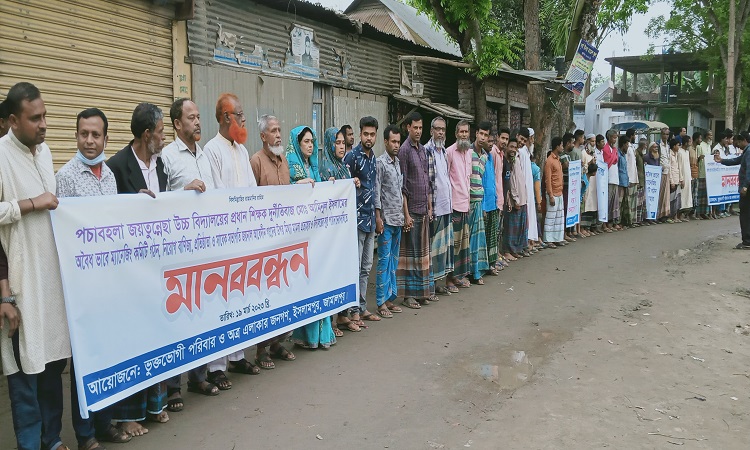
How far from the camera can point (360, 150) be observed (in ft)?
20.3

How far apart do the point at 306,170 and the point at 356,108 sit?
610 centimetres

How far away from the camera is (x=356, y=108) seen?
11.4 metres

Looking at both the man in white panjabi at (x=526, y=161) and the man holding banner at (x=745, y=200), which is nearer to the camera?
the man in white panjabi at (x=526, y=161)

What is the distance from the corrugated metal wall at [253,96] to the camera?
316 inches

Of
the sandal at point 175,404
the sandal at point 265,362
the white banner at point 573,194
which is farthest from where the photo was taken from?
the white banner at point 573,194

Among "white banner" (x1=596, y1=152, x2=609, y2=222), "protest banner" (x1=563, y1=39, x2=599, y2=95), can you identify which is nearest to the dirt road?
"white banner" (x1=596, y1=152, x2=609, y2=222)

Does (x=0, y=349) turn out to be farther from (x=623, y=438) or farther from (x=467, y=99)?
(x=467, y=99)

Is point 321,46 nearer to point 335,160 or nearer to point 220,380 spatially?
point 335,160

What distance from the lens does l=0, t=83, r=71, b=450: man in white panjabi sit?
3.18 metres

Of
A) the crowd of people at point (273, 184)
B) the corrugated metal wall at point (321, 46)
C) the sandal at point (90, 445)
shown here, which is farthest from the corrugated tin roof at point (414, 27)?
the sandal at point (90, 445)

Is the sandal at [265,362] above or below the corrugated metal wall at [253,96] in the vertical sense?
below

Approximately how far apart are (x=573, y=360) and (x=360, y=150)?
2696mm

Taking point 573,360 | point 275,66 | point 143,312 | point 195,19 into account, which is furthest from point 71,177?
point 275,66

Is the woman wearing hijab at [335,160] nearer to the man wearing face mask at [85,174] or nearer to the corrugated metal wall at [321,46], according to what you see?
the man wearing face mask at [85,174]
